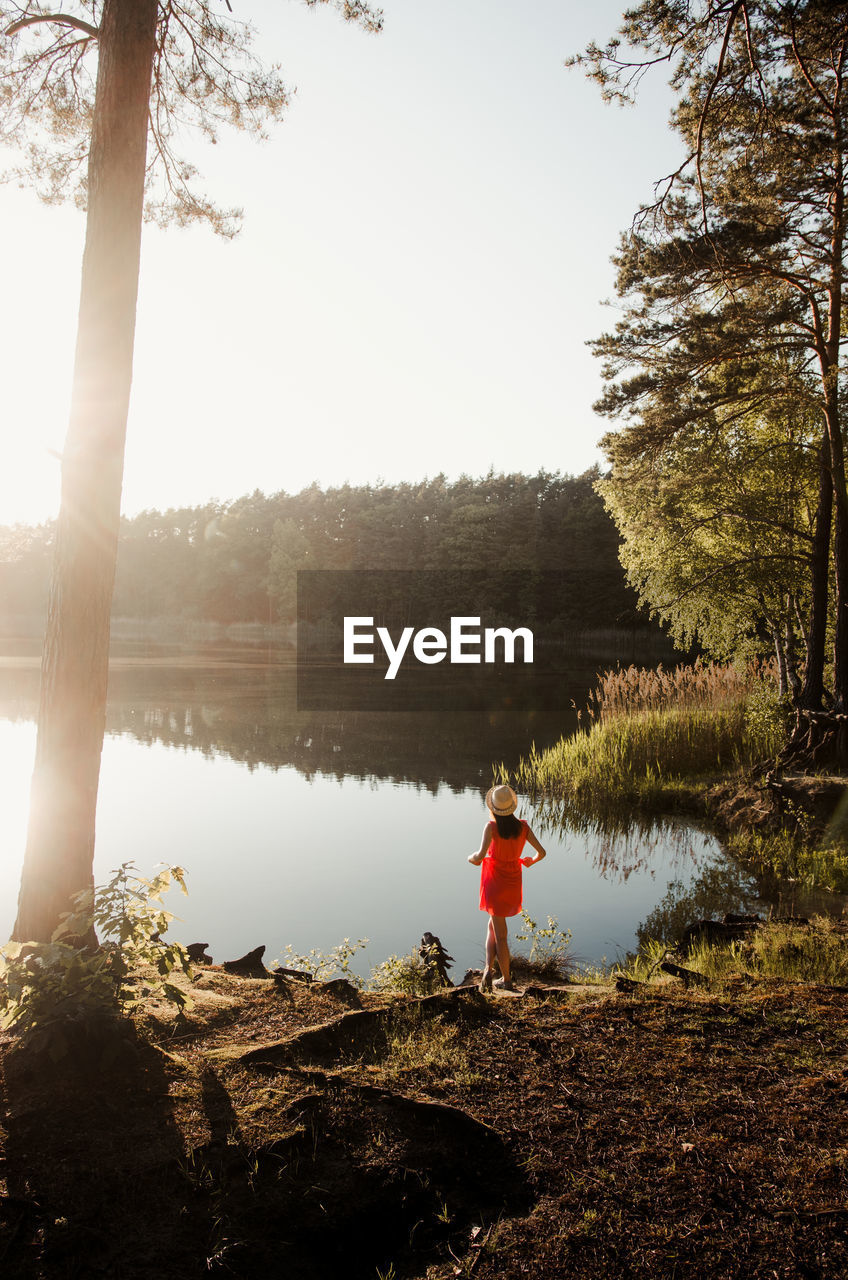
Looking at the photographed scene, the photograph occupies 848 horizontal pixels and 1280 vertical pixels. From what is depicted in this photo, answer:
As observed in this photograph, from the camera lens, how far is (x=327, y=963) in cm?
612

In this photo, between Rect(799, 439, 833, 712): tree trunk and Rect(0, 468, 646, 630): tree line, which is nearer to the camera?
Rect(799, 439, 833, 712): tree trunk

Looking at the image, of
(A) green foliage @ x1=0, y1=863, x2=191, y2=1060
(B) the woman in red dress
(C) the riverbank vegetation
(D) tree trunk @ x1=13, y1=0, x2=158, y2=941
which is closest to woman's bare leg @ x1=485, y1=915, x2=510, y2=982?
(B) the woman in red dress

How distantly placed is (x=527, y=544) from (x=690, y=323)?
178 ft

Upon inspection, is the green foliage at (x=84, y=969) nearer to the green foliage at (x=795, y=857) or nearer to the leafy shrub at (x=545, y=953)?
the leafy shrub at (x=545, y=953)

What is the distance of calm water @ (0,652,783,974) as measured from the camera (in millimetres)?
7590

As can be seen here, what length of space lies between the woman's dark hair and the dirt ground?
162 cm


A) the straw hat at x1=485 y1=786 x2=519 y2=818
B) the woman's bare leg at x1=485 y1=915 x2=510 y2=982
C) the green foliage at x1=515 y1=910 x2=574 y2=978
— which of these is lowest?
the green foliage at x1=515 y1=910 x2=574 y2=978

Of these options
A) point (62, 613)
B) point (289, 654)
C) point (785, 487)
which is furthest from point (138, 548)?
point (62, 613)

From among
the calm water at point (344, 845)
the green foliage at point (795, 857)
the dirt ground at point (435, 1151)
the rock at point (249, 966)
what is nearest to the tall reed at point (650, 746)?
the calm water at point (344, 845)

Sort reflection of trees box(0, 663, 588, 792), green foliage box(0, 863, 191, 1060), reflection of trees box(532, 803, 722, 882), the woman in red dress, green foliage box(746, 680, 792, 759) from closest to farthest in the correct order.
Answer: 1. green foliage box(0, 863, 191, 1060)
2. the woman in red dress
3. reflection of trees box(532, 803, 722, 882)
4. green foliage box(746, 680, 792, 759)
5. reflection of trees box(0, 663, 588, 792)

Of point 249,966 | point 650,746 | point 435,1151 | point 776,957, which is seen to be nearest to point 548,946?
point 776,957

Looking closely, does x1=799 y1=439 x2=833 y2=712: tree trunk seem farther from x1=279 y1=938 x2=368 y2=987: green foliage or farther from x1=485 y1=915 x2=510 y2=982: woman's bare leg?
x1=279 y1=938 x2=368 y2=987: green foliage

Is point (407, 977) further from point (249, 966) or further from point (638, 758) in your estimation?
point (638, 758)

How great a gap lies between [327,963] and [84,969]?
2978 millimetres
